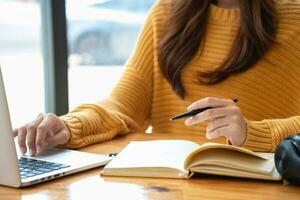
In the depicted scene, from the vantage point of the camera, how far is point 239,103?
1536 millimetres

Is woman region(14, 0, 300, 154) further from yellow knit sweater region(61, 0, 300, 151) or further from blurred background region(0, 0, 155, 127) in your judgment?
blurred background region(0, 0, 155, 127)

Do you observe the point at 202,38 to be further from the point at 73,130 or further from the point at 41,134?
the point at 41,134

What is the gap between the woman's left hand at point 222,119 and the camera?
107cm

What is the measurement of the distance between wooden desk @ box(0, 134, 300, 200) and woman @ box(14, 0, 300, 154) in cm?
39

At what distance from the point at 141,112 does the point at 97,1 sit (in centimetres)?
80

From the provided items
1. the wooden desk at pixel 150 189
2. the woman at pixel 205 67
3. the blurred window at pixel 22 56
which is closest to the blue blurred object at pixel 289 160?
the wooden desk at pixel 150 189

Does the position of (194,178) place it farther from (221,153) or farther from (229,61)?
(229,61)

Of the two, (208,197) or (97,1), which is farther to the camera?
(97,1)

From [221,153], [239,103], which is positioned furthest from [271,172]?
[239,103]

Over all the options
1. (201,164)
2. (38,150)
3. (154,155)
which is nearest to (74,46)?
(38,150)

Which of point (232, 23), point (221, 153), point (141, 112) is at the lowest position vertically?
point (141, 112)

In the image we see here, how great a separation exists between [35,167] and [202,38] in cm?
81

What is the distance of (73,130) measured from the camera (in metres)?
1.21

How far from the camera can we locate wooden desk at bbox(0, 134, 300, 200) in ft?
2.74
